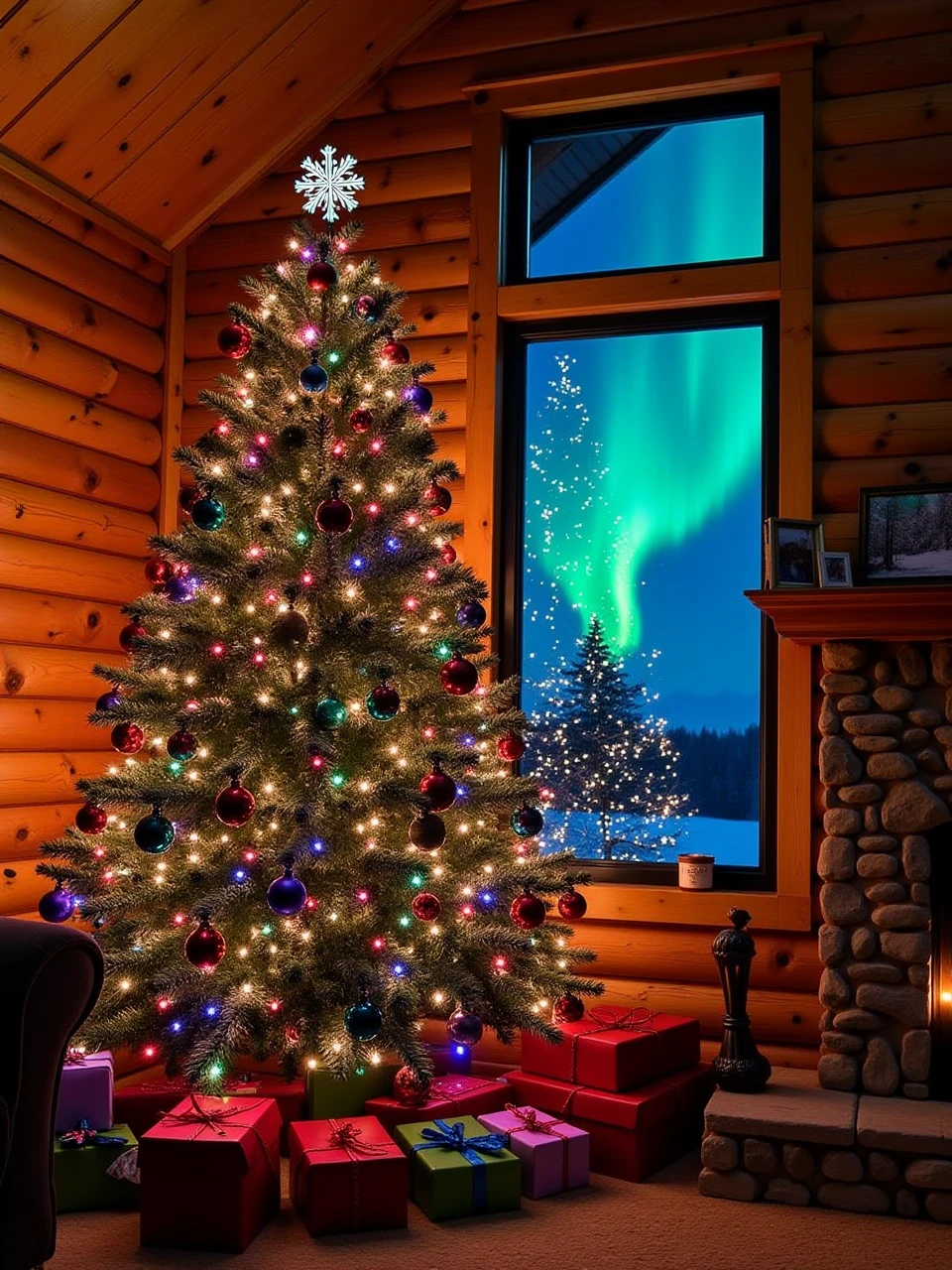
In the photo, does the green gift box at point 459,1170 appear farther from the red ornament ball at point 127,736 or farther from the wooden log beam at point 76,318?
the wooden log beam at point 76,318

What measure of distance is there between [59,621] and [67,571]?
18cm

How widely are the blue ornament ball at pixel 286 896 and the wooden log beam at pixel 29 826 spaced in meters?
1.31

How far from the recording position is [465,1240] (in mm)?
2760

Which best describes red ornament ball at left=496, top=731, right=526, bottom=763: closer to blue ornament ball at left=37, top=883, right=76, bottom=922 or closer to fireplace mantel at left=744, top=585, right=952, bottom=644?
fireplace mantel at left=744, top=585, right=952, bottom=644

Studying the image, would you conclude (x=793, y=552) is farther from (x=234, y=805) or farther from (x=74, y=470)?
(x=74, y=470)

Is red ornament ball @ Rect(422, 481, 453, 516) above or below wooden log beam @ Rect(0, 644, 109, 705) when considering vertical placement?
above

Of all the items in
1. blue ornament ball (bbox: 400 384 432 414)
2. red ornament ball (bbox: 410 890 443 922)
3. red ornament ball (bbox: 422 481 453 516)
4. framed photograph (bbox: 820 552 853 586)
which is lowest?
red ornament ball (bbox: 410 890 443 922)

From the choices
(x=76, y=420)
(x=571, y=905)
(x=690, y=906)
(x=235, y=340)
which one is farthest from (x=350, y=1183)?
(x=76, y=420)

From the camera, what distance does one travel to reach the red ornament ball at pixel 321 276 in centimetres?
337

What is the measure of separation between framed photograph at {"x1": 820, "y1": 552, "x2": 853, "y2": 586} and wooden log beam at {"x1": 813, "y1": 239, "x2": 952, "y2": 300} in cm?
87

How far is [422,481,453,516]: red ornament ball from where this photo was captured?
3.44 meters

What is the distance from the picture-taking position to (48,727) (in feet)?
12.9

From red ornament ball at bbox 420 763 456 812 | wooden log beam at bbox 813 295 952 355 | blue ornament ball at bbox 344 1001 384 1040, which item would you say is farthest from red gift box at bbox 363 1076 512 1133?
wooden log beam at bbox 813 295 952 355

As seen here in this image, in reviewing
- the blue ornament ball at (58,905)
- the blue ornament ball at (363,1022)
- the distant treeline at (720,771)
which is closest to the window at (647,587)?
the distant treeline at (720,771)
